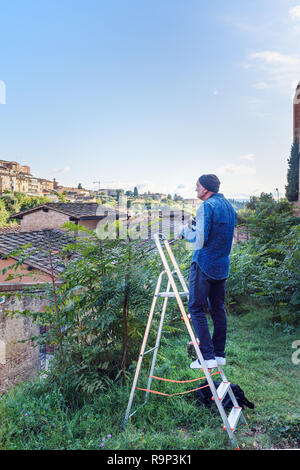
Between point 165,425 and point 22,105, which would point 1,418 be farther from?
point 22,105

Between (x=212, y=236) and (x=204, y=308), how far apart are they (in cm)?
42

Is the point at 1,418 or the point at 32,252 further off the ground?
the point at 32,252

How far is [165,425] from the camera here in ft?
5.64

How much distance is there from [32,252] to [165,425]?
4.32ft

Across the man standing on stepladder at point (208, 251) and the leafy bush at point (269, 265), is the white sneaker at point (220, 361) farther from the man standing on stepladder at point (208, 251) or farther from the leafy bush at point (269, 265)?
the leafy bush at point (269, 265)

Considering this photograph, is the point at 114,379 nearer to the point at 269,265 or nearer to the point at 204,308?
the point at 204,308

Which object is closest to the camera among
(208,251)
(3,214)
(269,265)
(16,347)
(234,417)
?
(234,417)

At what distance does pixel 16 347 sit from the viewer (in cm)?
369

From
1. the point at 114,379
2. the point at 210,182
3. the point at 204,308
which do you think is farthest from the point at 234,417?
the point at 210,182

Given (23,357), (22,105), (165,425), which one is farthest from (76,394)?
(22,105)

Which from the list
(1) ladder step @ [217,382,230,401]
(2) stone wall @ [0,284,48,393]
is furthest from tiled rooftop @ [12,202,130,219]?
(1) ladder step @ [217,382,230,401]

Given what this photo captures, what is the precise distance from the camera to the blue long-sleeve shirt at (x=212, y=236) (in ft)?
5.56

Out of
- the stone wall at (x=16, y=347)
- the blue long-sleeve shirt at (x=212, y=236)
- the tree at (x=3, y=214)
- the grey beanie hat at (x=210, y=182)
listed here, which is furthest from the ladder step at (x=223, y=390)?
the tree at (x=3, y=214)

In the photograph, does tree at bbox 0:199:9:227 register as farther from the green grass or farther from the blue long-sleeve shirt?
the blue long-sleeve shirt
